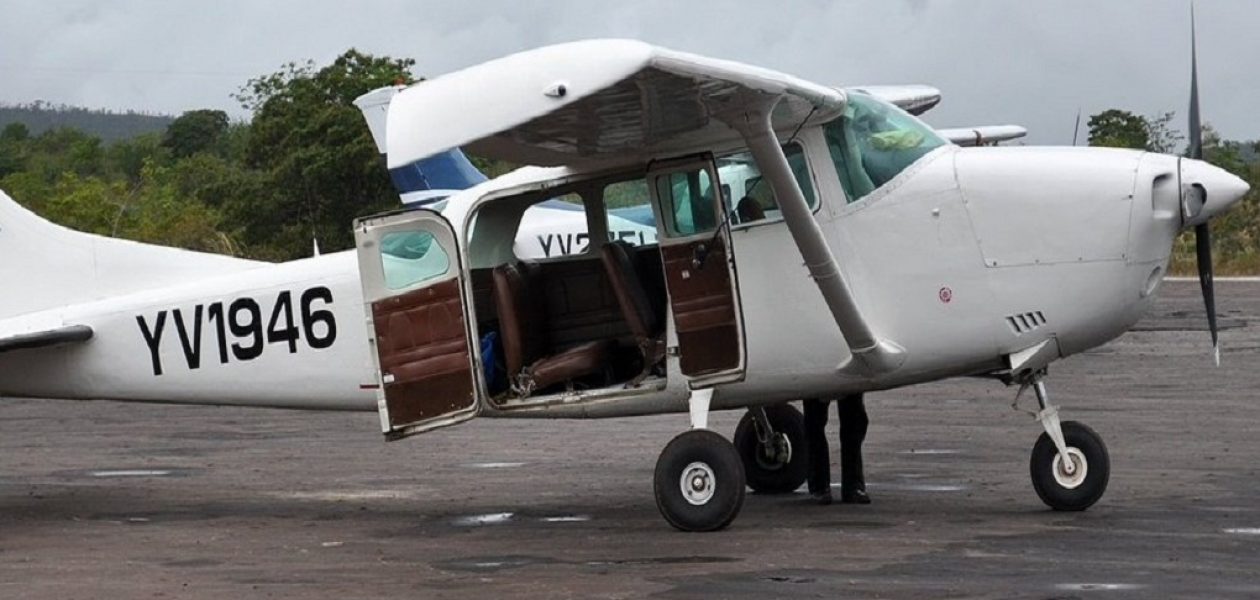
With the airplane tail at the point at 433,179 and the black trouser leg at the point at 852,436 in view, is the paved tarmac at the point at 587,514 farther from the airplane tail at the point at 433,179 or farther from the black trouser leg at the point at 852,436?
the airplane tail at the point at 433,179

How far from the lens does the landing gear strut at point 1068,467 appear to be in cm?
1233

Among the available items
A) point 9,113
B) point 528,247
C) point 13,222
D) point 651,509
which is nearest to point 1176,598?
point 651,509

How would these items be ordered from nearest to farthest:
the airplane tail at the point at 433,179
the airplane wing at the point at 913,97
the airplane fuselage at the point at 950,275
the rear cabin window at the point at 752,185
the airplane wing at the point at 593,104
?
the airplane wing at the point at 593,104
the airplane fuselage at the point at 950,275
the rear cabin window at the point at 752,185
the airplane wing at the point at 913,97
the airplane tail at the point at 433,179

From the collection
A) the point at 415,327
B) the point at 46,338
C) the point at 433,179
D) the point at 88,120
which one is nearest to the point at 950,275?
the point at 415,327

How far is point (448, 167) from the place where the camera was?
84.1 feet

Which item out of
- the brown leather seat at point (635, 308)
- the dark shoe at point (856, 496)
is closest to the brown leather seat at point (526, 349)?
the brown leather seat at point (635, 308)

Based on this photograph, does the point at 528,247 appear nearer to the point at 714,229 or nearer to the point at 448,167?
the point at 714,229

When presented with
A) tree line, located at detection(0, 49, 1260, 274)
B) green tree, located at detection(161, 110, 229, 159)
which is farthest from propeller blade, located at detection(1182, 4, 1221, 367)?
green tree, located at detection(161, 110, 229, 159)

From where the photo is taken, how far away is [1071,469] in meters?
12.4

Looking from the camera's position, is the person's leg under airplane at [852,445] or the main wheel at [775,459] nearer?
the person's leg under airplane at [852,445]

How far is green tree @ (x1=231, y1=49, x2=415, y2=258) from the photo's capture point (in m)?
44.0

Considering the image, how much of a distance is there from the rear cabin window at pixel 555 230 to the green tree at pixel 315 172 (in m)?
25.5

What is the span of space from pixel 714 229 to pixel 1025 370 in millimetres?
2065

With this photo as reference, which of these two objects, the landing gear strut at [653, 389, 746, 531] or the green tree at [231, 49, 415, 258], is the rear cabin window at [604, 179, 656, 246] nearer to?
the landing gear strut at [653, 389, 746, 531]
